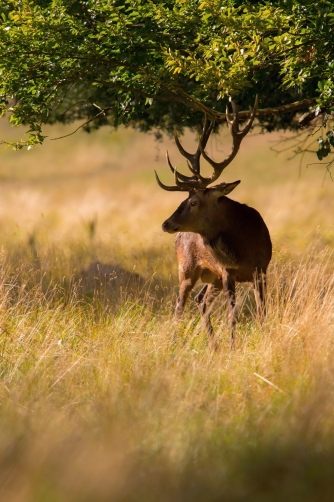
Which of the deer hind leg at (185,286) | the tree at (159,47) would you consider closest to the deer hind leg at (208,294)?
the deer hind leg at (185,286)

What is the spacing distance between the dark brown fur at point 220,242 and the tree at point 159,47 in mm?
995

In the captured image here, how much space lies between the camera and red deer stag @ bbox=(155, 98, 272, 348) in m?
8.43

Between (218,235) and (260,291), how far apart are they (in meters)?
0.70

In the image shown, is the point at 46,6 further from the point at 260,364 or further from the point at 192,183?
the point at 260,364

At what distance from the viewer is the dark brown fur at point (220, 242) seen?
8.43 m

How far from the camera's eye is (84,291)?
10.6 m

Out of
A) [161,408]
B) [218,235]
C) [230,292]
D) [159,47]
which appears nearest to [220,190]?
[218,235]

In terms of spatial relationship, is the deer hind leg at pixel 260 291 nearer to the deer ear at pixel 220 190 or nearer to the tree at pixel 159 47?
the deer ear at pixel 220 190

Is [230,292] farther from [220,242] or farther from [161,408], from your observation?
[161,408]

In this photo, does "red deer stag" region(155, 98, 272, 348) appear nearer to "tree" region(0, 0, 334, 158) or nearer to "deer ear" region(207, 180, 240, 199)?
"deer ear" region(207, 180, 240, 199)

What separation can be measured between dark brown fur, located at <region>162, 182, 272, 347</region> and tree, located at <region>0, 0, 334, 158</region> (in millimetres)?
995

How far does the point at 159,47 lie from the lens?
28.7 feet

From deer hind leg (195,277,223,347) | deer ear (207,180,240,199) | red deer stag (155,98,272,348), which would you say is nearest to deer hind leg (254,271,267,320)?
red deer stag (155,98,272,348)

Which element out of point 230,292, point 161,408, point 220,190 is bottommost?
point 230,292
